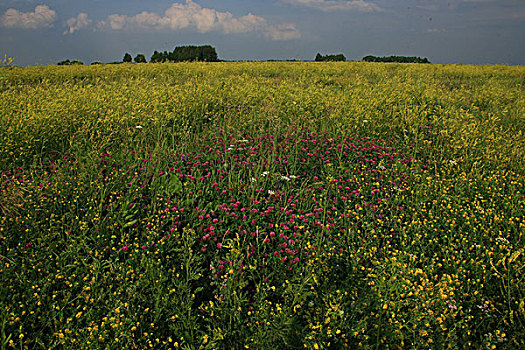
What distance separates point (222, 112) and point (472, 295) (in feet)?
17.8

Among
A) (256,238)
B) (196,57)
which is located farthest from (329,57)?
(256,238)

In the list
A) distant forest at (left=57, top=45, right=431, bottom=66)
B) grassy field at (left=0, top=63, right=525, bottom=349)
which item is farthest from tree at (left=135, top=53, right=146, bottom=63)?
grassy field at (left=0, top=63, right=525, bottom=349)

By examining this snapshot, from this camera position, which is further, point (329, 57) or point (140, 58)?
point (329, 57)

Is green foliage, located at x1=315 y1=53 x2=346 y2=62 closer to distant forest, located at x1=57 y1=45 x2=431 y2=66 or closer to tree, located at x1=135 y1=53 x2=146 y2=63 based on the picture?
distant forest, located at x1=57 y1=45 x2=431 y2=66

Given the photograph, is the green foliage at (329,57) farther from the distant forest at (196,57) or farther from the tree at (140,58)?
the tree at (140,58)

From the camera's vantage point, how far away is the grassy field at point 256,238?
88.1 inches

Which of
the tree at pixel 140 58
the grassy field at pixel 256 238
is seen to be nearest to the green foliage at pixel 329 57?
the tree at pixel 140 58

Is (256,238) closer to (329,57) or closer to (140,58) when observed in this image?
(140,58)

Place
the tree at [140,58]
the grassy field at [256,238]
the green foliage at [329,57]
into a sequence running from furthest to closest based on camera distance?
the green foliage at [329,57] → the tree at [140,58] → the grassy field at [256,238]

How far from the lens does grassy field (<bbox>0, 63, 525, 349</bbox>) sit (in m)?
2.24

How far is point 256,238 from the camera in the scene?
2.82 metres

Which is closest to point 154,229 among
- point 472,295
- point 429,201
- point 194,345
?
point 194,345

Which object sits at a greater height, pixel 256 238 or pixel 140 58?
pixel 140 58

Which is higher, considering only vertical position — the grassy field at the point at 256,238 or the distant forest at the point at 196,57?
the distant forest at the point at 196,57
